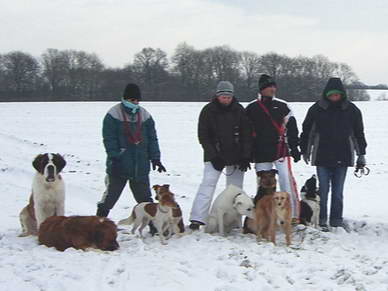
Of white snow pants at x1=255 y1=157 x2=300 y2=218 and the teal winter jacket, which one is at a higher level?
the teal winter jacket

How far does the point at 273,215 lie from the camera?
6.96m

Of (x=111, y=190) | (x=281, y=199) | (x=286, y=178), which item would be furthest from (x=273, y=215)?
(x=111, y=190)

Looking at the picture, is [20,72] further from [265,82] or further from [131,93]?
[265,82]

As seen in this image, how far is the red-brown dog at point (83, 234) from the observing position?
655cm

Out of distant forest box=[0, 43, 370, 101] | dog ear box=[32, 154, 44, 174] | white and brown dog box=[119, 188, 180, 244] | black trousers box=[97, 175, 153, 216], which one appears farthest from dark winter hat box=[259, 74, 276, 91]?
distant forest box=[0, 43, 370, 101]

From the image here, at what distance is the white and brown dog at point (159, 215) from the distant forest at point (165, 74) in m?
66.8

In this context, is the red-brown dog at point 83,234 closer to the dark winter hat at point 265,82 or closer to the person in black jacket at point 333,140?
the dark winter hat at point 265,82

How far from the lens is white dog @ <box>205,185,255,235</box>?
290 inches

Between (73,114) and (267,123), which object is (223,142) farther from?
(73,114)

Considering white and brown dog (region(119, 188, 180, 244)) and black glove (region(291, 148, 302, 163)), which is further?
black glove (region(291, 148, 302, 163))

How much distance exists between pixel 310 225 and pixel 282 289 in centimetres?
287

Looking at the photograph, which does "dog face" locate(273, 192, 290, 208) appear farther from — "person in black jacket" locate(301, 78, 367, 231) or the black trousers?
the black trousers

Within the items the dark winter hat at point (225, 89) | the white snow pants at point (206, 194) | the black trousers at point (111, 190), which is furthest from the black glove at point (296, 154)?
the black trousers at point (111, 190)

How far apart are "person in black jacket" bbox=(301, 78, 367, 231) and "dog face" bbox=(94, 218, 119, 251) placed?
3261mm
